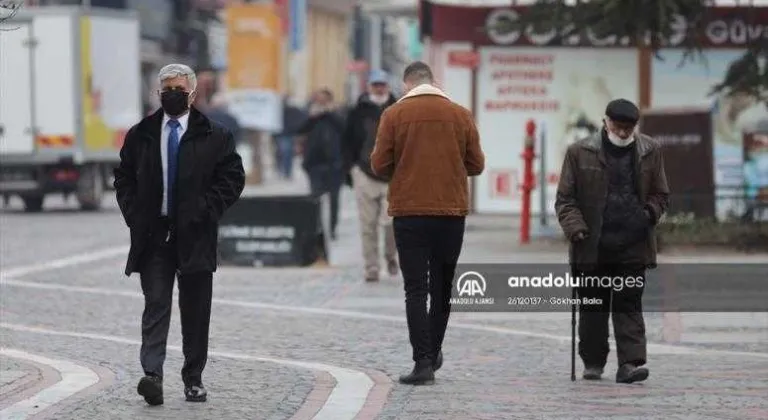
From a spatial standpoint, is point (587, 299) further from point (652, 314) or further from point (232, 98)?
point (232, 98)

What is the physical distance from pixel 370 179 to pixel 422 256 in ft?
22.6

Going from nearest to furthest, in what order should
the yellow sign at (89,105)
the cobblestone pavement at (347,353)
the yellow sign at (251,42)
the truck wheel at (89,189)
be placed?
the cobblestone pavement at (347,353), the yellow sign at (89,105), the truck wheel at (89,189), the yellow sign at (251,42)

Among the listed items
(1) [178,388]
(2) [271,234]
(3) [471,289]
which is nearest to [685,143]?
(2) [271,234]

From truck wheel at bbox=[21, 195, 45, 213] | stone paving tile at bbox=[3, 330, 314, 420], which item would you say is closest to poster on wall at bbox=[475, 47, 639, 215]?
truck wheel at bbox=[21, 195, 45, 213]

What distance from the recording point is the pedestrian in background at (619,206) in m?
11.3

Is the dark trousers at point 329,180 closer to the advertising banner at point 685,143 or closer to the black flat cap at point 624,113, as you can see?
the advertising banner at point 685,143

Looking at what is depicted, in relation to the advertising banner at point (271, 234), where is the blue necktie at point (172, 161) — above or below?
above

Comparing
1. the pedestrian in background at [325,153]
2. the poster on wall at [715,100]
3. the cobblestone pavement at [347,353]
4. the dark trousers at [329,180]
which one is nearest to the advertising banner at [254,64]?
the poster on wall at [715,100]

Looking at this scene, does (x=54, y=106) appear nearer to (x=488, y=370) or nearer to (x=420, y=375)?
(x=488, y=370)

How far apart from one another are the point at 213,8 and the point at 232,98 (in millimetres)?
19666

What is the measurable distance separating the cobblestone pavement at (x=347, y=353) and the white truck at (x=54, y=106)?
1217 cm

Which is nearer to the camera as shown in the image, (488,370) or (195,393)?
(195,393)

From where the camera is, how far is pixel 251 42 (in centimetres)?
5141

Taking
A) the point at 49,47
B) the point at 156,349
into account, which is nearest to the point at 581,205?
the point at 156,349
